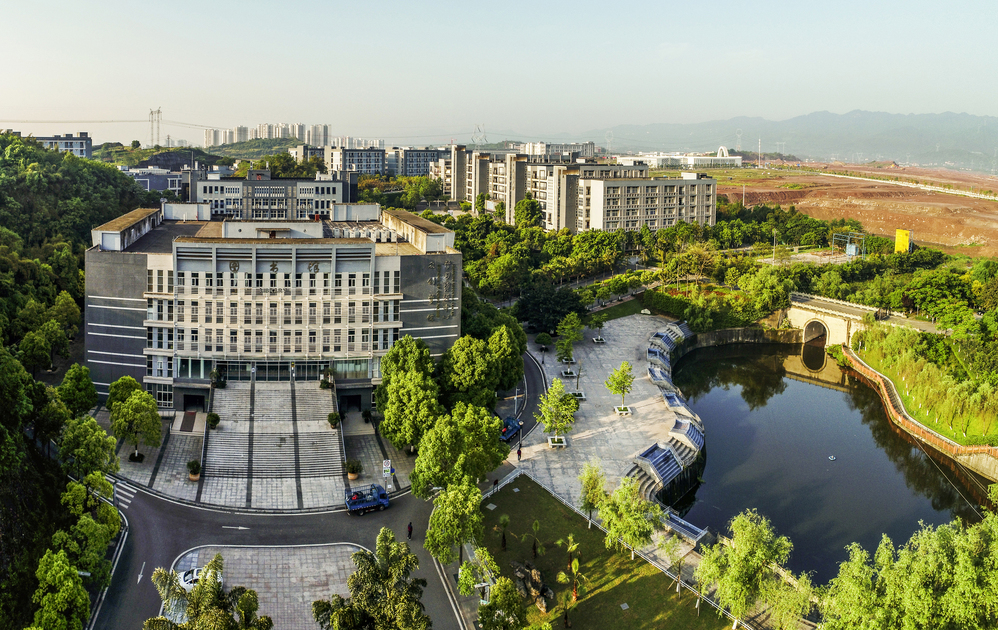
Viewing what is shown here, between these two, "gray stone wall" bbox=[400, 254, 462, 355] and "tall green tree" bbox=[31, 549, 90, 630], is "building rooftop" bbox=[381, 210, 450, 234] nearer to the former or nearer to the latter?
"gray stone wall" bbox=[400, 254, 462, 355]

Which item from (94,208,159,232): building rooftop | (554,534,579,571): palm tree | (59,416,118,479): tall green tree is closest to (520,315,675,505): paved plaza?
(554,534,579,571): palm tree

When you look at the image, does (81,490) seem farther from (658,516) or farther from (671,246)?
(671,246)

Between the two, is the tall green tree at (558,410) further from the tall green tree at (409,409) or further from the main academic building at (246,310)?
the main academic building at (246,310)

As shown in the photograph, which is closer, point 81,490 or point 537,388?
point 81,490

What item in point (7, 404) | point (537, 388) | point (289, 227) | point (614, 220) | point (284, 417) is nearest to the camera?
point (7, 404)

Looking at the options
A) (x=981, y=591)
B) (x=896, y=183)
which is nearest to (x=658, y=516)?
(x=981, y=591)

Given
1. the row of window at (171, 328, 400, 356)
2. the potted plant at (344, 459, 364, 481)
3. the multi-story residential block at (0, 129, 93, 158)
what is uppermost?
the multi-story residential block at (0, 129, 93, 158)

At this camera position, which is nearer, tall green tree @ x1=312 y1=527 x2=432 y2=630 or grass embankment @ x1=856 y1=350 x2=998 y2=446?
tall green tree @ x1=312 y1=527 x2=432 y2=630
